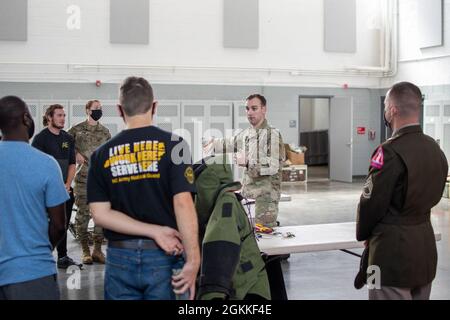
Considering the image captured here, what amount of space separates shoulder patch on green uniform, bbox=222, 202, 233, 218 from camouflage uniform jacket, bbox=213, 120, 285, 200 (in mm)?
2414

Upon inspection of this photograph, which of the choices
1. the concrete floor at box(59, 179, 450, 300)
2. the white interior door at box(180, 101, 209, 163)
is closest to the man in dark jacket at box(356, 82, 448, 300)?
the concrete floor at box(59, 179, 450, 300)

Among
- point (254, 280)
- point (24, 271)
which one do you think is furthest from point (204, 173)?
point (24, 271)

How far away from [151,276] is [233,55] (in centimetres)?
1143

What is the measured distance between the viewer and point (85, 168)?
19.6 ft

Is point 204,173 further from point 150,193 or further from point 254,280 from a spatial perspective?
point 254,280

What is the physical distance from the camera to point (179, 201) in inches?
86.0

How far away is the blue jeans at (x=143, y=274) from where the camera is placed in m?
2.20

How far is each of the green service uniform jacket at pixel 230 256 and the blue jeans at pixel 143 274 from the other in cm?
16

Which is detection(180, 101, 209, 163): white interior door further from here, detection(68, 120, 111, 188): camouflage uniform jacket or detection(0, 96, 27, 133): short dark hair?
detection(0, 96, 27, 133): short dark hair

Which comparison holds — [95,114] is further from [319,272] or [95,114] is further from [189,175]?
[189,175]

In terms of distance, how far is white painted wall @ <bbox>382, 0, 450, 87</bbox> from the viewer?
490 inches

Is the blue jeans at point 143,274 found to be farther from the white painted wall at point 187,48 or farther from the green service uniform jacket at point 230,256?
the white painted wall at point 187,48

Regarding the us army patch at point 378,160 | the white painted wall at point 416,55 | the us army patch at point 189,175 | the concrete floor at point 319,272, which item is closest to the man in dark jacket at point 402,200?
the us army patch at point 378,160

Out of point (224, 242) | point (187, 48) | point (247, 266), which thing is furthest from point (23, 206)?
point (187, 48)
